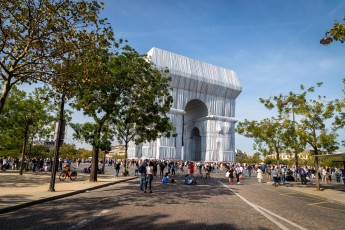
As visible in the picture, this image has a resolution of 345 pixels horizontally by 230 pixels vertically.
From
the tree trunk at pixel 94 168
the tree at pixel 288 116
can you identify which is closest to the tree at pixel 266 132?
the tree at pixel 288 116

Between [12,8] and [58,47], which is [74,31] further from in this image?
[12,8]

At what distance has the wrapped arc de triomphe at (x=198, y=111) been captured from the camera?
6072 cm

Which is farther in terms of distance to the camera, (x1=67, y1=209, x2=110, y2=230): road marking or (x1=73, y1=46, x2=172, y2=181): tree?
(x1=73, y1=46, x2=172, y2=181): tree

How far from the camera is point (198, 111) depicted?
2876 inches

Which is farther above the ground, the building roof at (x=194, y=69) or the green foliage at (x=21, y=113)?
the building roof at (x=194, y=69)

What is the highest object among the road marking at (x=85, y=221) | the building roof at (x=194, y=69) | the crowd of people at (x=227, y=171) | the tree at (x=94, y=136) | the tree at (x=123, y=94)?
the building roof at (x=194, y=69)

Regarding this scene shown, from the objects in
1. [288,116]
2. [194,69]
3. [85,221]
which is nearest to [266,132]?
[288,116]

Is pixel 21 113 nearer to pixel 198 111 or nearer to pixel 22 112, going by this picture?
pixel 22 112

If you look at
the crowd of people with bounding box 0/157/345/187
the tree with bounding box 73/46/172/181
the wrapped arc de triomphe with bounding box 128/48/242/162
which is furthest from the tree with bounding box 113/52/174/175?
the wrapped arc de triomphe with bounding box 128/48/242/162

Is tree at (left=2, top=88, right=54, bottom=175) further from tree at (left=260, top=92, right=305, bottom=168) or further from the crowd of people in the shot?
tree at (left=260, top=92, right=305, bottom=168)

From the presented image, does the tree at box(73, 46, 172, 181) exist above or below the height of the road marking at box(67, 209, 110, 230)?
above

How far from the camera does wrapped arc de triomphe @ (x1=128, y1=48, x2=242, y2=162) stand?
60.7 meters

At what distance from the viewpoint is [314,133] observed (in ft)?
73.3

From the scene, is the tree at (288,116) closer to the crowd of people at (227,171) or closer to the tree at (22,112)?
the crowd of people at (227,171)
